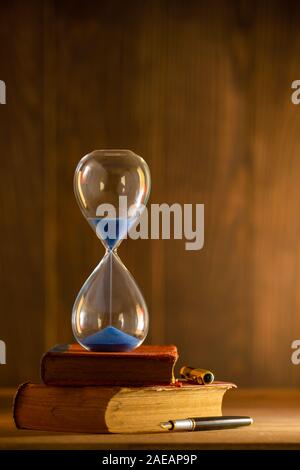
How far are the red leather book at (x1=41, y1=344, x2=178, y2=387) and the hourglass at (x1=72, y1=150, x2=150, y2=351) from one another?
1.9 inches

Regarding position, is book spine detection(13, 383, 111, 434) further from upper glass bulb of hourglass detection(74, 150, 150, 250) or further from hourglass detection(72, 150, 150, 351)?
upper glass bulb of hourglass detection(74, 150, 150, 250)

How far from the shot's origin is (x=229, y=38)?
1.53 meters

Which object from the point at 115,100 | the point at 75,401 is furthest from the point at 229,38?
the point at 75,401

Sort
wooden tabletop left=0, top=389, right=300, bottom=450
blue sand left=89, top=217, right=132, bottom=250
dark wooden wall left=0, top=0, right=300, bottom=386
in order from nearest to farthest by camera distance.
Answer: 1. wooden tabletop left=0, top=389, right=300, bottom=450
2. blue sand left=89, top=217, right=132, bottom=250
3. dark wooden wall left=0, top=0, right=300, bottom=386

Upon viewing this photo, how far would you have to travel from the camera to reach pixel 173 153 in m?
1.53

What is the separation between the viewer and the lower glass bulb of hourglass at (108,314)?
114 cm

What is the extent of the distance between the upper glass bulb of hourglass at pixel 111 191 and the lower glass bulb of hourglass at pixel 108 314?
0.15 ft

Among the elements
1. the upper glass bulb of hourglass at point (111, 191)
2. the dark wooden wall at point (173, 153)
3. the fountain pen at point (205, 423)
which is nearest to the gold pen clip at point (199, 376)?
the fountain pen at point (205, 423)

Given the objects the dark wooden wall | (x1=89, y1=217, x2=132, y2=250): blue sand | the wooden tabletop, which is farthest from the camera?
the dark wooden wall

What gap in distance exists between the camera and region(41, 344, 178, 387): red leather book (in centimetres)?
109

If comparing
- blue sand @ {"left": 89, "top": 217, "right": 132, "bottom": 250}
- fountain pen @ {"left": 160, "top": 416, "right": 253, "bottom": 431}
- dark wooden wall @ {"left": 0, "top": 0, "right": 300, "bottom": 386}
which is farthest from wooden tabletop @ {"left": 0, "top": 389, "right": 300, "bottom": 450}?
dark wooden wall @ {"left": 0, "top": 0, "right": 300, "bottom": 386}

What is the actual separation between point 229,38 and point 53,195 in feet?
1.28

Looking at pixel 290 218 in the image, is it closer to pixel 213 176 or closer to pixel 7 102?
pixel 213 176

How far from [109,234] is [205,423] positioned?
0.26 metres
